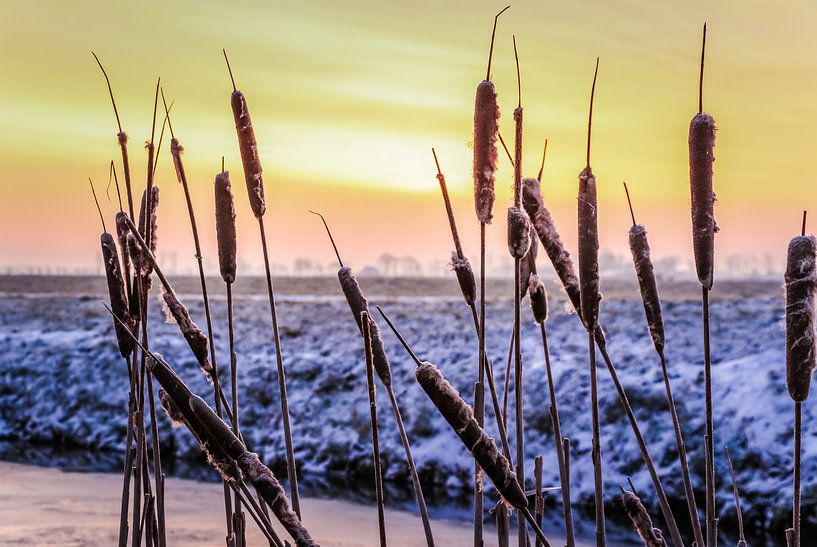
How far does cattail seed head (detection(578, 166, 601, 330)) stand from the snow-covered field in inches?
280

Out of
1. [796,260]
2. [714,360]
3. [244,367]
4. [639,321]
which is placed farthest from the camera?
[639,321]

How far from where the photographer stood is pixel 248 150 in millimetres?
2453

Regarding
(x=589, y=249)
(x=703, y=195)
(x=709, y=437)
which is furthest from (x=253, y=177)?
(x=709, y=437)

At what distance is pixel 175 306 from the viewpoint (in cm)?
224

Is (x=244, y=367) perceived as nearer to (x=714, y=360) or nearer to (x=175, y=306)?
(x=714, y=360)

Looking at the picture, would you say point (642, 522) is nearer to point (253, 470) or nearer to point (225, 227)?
point (253, 470)

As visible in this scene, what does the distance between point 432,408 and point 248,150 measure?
982 cm

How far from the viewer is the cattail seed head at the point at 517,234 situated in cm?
202

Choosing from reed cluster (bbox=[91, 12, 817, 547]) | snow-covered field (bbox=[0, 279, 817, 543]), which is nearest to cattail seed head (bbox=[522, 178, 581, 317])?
reed cluster (bbox=[91, 12, 817, 547])

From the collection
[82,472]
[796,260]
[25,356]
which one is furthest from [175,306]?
[25,356]

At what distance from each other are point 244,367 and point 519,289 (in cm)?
1239

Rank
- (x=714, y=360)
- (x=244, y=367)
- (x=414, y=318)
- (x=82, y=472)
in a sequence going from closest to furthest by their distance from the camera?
1. (x=82, y=472)
2. (x=714, y=360)
3. (x=244, y=367)
4. (x=414, y=318)

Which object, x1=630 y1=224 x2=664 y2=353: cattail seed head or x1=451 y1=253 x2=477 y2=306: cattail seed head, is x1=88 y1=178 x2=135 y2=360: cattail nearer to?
x1=451 y1=253 x2=477 y2=306: cattail seed head

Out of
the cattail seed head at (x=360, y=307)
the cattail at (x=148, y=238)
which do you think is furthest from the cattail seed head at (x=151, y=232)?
the cattail seed head at (x=360, y=307)
